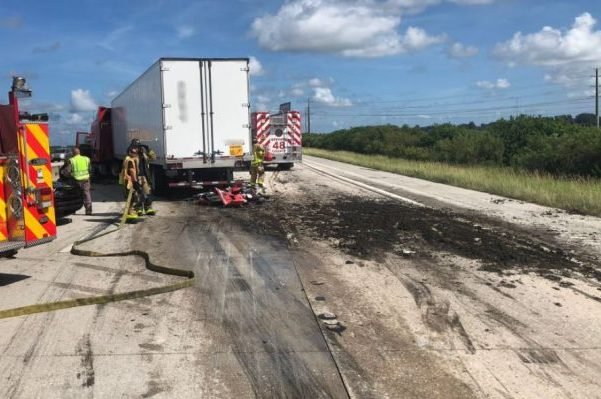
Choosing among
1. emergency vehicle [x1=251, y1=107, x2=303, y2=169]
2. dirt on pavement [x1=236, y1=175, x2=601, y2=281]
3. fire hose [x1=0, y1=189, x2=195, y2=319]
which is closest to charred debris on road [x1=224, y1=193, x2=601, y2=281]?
dirt on pavement [x1=236, y1=175, x2=601, y2=281]

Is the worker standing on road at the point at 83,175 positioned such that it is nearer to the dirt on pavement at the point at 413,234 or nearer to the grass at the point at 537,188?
the dirt on pavement at the point at 413,234

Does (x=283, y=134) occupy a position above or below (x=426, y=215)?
above

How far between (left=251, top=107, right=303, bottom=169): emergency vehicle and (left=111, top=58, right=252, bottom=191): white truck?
516 inches

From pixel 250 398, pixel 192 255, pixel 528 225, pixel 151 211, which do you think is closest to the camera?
pixel 250 398

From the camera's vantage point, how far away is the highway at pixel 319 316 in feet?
14.4

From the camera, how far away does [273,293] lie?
6.68 m

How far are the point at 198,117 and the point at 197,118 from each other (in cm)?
4

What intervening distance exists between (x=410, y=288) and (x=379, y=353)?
2.05m

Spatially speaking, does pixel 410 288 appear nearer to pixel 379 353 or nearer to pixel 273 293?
pixel 273 293

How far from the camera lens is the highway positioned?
4.38 m

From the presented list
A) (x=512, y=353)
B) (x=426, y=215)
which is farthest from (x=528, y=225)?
(x=512, y=353)

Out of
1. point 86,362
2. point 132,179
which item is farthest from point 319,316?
point 132,179

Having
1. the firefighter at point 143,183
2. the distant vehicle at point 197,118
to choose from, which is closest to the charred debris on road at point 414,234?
the firefighter at point 143,183

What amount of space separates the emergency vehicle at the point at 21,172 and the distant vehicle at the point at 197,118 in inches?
330
